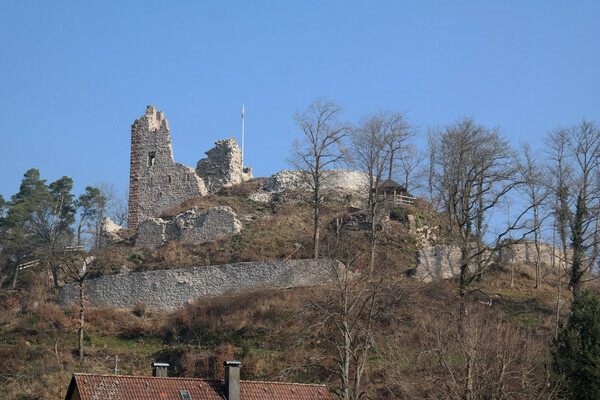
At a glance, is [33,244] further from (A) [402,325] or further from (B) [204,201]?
(A) [402,325]

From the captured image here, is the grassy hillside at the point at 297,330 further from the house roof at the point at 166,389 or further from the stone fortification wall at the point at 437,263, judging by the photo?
the stone fortification wall at the point at 437,263

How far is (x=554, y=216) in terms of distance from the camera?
170 ft

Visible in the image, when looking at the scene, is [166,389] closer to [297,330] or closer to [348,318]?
[348,318]

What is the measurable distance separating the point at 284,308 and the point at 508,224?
1216 cm

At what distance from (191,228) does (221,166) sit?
7.54 meters

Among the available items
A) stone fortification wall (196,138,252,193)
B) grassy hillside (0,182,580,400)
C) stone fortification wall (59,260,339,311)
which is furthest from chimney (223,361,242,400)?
stone fortification wall (196,138,252,193)

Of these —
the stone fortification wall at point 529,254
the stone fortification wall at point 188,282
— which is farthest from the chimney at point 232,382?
the stone fortification wall at point 529,254

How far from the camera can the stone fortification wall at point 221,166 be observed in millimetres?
64125

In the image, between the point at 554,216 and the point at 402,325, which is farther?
the point at 554,216

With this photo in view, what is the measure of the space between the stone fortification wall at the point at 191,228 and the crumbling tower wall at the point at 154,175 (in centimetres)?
424

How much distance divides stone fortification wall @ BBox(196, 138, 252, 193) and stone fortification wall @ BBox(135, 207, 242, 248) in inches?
222

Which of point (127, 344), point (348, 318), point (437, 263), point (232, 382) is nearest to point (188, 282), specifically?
point (127, 344)

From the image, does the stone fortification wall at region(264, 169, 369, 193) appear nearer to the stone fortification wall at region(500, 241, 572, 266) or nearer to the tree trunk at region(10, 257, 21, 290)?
the stone fortification wall at region(500, 241, 572, 266)

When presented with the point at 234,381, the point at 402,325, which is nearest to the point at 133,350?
the point at 402,325
